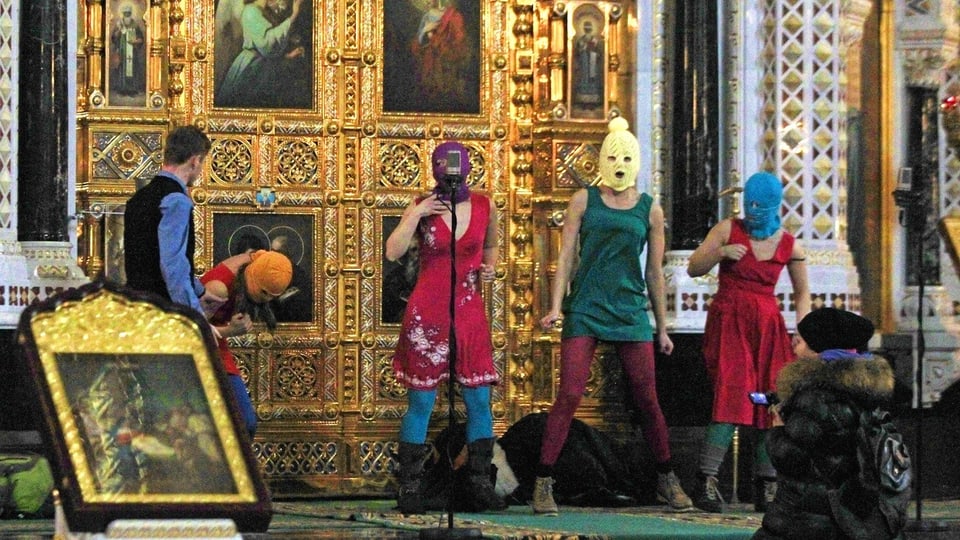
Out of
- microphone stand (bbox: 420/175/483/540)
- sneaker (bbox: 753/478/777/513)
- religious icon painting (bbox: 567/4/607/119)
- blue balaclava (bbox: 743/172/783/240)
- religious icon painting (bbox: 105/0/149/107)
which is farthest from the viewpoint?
religious icon painting (bbox: 567/4/607/119)

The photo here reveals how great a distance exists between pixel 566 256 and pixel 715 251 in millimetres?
890

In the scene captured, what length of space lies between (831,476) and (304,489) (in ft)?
17.1

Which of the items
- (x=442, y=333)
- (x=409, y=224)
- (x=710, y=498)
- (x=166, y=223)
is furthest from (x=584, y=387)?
(x=166, y=223)

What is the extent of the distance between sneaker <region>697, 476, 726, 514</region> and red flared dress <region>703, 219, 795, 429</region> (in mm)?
355

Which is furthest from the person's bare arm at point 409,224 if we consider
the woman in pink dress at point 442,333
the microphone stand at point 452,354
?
the microphone stand at point 452,354

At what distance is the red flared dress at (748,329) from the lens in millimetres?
11641

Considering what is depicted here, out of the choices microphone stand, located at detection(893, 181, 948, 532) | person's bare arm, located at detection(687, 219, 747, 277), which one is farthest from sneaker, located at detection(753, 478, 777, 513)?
person's bare arm, located at detection(687, 219, 747, 277)

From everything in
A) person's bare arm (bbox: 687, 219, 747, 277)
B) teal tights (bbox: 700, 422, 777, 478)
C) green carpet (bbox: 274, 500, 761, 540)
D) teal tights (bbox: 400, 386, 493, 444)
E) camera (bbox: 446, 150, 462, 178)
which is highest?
camera (bbox: 446, 150, 462, 178)

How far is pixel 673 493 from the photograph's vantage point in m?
11.7

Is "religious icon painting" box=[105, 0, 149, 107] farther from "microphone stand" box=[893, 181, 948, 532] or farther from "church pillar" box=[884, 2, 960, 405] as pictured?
"church pillar" box=[884, 2, 960, 405]

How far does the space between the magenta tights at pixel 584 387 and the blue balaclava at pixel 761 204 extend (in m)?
0.87

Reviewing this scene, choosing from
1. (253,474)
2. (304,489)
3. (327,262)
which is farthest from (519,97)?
(253,474)

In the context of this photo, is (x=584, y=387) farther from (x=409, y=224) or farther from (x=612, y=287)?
(x=409, y=224)

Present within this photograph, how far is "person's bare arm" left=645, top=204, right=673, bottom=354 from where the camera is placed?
37.8 feet
